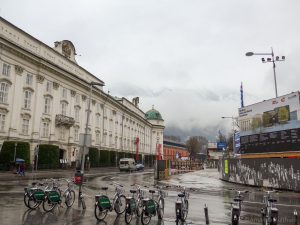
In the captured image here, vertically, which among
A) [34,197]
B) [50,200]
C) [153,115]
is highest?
[153,115]

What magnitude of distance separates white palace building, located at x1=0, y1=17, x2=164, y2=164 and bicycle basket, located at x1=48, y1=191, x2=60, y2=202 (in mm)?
36567

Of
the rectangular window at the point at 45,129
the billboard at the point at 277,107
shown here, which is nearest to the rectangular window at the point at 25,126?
the rectangular window at the point at 45,129

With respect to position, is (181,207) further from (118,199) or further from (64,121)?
(64,121)

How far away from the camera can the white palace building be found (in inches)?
1868

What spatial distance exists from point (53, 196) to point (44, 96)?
147ft

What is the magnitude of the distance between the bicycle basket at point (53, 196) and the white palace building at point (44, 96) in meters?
36.6

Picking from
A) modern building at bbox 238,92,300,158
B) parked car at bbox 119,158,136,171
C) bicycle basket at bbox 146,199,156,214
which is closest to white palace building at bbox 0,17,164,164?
parked car at bbox 119,158,136,171

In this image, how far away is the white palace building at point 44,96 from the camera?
156 feet

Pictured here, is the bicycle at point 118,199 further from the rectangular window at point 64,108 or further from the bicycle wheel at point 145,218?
the rectangular window at point 64,108

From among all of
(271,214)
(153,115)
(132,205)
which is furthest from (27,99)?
(153,115)

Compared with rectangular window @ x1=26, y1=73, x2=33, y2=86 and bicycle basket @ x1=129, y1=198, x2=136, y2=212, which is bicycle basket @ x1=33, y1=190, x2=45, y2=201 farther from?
rectangular window @ x1=26, y1=73, x2=33, y2=86

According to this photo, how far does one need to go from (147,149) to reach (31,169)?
3381 inches

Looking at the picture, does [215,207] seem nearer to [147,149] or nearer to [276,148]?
[276,148]

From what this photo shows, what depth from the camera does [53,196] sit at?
1358 cm
